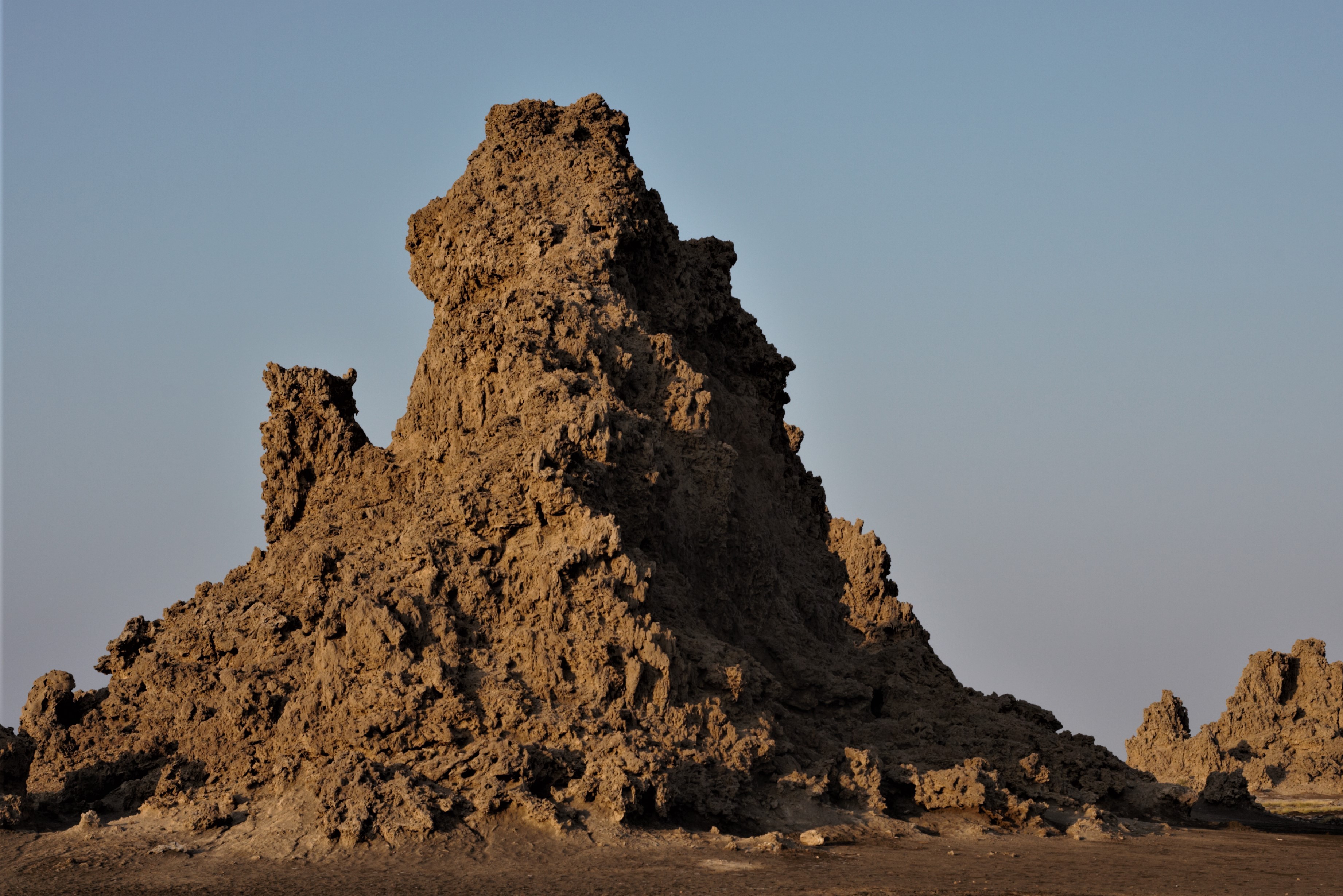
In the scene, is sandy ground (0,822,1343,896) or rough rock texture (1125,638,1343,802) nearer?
sandy ground (0,822,1343,896)

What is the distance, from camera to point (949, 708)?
957 inches

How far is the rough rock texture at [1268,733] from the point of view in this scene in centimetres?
3438

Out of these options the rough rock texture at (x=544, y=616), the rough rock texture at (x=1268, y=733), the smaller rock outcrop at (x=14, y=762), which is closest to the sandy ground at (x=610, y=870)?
the rough rock texture at (x=544, y=616)

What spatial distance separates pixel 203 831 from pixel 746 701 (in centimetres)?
694

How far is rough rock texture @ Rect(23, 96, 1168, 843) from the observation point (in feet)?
60.4

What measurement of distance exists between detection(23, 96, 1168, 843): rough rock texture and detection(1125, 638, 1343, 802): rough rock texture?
36.2 ft

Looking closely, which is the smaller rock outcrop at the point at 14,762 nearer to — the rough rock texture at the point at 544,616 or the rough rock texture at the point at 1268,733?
the rough rock texture at the point at 544,616

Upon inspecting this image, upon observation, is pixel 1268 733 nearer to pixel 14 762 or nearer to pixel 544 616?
pixel 544 616

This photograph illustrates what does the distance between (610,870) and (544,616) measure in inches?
155

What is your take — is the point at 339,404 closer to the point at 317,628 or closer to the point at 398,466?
the point at 398,466

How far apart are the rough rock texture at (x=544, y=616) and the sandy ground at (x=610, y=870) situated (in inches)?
24.9

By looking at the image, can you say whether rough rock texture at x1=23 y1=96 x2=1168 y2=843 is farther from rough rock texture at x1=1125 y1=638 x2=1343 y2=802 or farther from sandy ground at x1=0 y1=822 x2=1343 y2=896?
rough rock texture at x1=1125 y1=638 x2=1343 y2=802

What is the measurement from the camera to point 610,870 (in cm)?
1634

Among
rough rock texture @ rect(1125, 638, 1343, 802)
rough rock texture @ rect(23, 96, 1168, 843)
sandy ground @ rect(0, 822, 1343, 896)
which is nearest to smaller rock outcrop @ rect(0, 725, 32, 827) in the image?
rough rock texture @ rect(23, 96, 1168, 843)
